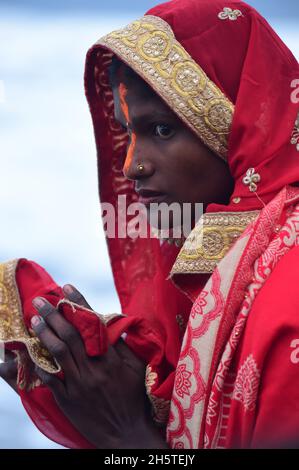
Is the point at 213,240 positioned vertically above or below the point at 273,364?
above

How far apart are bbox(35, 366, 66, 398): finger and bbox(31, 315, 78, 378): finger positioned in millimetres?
29

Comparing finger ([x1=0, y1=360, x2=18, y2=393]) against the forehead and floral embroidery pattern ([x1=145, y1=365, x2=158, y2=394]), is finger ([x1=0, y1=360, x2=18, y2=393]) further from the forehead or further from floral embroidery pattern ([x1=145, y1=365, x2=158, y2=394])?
the forehead

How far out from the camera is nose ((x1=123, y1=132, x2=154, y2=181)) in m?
3.25

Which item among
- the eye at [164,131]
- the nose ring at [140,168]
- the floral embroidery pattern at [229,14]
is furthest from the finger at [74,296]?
the floral embroidery pattern at [229,14]

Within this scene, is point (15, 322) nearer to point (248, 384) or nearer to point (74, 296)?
point (74, 296)

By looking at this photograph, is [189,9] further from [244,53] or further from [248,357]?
[248,357]

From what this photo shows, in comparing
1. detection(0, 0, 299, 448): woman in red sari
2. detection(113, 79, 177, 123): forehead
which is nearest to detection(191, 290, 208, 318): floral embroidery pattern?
detection(0, 0, 299, 448): woman in red sari

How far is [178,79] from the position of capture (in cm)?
328

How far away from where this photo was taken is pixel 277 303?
2.88 meters

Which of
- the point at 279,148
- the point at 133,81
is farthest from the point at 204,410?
the point at 133,81

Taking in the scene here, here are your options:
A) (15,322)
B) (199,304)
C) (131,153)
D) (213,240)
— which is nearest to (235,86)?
(131,153)

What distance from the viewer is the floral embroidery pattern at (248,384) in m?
2.85

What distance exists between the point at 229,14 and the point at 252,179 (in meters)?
0.45

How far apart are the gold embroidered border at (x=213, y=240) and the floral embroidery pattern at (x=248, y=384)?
0.32m
